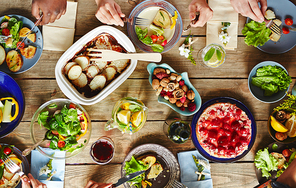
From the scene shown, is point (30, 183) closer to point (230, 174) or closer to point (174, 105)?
point (174, 105)

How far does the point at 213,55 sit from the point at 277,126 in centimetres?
70

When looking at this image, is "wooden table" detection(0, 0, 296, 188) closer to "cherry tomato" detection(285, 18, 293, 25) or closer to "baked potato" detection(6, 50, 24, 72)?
"baked potato" detection(6, 50, 24, 72)

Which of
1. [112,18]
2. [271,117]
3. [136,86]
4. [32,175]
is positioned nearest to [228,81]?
[271,117]

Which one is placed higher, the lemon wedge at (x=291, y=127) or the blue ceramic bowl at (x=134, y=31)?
the blue ceramic bowl at (x=134, y=31)

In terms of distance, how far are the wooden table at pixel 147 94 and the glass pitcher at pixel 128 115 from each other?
11 centimetres

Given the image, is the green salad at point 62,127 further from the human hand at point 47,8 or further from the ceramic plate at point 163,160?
the human hand at point 47,8

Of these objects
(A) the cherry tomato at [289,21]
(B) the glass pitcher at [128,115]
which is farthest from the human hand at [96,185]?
(A) the cherry tomato at [289,21]

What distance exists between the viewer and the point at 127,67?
1489 mm

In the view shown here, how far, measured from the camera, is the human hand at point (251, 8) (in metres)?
1.36

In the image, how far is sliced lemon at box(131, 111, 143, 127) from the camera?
143 centimetres

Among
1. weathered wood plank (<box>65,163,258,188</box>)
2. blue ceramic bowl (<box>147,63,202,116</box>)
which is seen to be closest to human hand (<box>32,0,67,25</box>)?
blue ceramic bowl (<box>147,63,202,116</box>)

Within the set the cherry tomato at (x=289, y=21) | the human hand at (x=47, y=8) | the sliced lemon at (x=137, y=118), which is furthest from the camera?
the cherry tomato at (x=289, y=21)

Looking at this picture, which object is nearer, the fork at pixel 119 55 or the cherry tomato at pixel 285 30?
the fork at pixel 119 55

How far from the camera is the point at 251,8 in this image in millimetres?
1384
